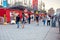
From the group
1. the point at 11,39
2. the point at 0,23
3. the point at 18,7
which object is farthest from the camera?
the point at 18,7

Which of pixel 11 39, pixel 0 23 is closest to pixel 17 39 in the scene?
pixel 11 39

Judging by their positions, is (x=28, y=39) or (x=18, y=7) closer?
(x=28, y=39)

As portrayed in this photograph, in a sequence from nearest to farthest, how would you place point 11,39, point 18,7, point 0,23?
point 11,39
point 0,23
point 18,7

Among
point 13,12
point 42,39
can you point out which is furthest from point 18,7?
point 42,39

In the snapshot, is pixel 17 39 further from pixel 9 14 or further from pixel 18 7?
pixel 18 7

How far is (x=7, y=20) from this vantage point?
39000mm

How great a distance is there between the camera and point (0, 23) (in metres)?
37.7

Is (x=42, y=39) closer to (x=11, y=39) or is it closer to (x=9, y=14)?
(x=11, y=39)

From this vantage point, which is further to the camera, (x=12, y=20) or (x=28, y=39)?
(x=12, y=20)

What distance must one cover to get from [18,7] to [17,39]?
A: 35718 millimetres

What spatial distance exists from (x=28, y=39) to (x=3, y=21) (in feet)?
75.0

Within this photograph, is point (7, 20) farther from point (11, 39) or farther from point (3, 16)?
point (11, 39)

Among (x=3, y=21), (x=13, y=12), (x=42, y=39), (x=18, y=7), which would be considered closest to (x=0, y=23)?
(x=3, y=21)

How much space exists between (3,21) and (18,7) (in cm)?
1331
